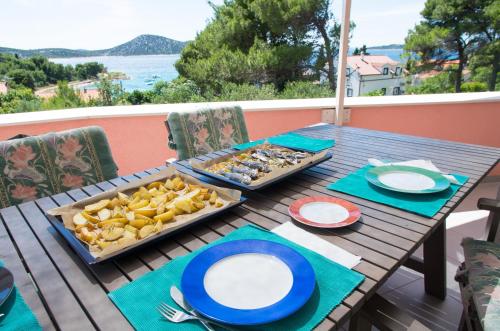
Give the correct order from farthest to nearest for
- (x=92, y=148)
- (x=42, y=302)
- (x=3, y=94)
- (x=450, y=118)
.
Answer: (x=3, y=94), (x=450, y=118), (x=92, y=148), (x=42, y=302)

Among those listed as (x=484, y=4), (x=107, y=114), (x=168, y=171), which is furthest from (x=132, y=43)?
(x=484, y=4)

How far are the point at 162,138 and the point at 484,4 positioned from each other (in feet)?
36.1

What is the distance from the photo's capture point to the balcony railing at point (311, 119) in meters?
2.77

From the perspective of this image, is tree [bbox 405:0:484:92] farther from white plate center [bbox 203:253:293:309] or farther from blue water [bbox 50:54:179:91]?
white plate center [bbox 203:253:293:309]

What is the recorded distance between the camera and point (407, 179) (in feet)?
3.82

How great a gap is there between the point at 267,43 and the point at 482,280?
922 cm

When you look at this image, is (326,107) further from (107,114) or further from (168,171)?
(168,171)

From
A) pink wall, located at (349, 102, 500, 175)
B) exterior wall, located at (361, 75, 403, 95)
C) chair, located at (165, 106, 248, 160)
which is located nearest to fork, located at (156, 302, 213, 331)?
chair, located at (165, 106, 248, 160)

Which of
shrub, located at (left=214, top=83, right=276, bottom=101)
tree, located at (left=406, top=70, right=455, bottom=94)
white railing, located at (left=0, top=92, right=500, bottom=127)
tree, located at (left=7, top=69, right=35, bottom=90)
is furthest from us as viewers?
tree, located at (left=406, top=70, right=455, bottom=94)

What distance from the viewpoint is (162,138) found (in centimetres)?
289

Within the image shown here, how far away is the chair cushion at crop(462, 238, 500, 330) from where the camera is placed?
0.98 m

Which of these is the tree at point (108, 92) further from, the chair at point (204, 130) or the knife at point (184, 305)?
the knife at point (184, 305)

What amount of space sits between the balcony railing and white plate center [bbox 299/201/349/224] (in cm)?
204

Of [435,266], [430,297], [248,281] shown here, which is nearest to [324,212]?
[248,281]
